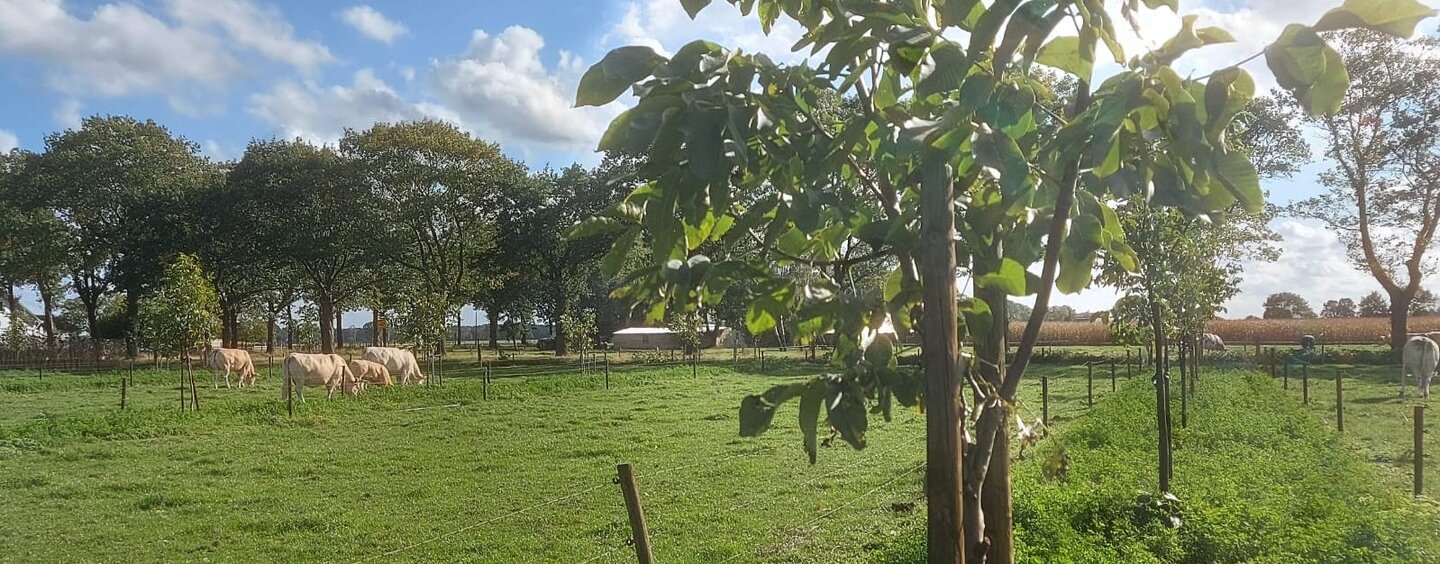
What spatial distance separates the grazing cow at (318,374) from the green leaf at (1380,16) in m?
20.9

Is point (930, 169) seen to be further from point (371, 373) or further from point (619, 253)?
point (371, 373)

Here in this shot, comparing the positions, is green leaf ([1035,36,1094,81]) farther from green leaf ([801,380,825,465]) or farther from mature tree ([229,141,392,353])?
mature tree ([229,141,392,353])

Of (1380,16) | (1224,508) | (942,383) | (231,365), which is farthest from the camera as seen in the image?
(231,365)

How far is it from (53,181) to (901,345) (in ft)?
142

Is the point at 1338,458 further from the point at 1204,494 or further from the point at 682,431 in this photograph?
the point at 682,431

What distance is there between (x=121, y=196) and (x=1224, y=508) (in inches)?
1604

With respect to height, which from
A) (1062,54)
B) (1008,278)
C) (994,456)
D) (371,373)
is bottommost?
(371,373)

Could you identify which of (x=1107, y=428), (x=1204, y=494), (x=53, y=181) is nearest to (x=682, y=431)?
(x=1107, y=428)

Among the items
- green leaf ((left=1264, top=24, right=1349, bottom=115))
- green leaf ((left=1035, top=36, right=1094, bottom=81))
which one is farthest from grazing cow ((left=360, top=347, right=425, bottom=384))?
green leaf ((left=1264, top=24, right=1349, bottom=115))

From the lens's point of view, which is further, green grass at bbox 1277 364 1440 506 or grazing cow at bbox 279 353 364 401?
grazing cow at bbox 279 353 364 401

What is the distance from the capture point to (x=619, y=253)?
1579 millimetres

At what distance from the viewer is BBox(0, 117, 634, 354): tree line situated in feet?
115

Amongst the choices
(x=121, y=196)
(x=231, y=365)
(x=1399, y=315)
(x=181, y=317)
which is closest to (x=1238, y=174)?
(x=181, y=317)

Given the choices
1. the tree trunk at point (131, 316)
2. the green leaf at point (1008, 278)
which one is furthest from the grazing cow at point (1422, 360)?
the tree trunk at point (131, 316)
